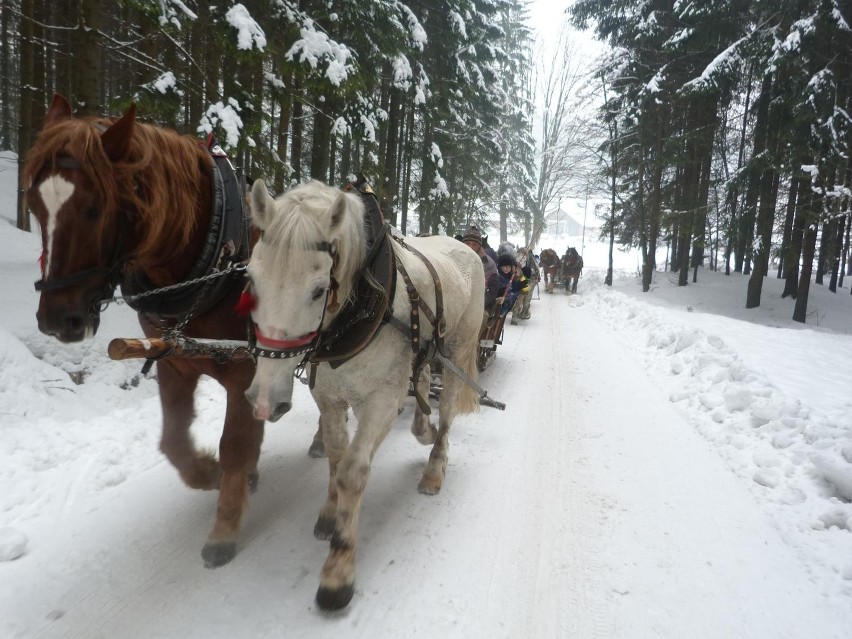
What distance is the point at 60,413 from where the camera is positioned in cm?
345

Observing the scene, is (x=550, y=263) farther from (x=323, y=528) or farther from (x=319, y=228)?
(x=319, y=228)

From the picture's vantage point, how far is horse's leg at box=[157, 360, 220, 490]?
97.0 inches

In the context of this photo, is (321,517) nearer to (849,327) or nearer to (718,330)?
(718,330)

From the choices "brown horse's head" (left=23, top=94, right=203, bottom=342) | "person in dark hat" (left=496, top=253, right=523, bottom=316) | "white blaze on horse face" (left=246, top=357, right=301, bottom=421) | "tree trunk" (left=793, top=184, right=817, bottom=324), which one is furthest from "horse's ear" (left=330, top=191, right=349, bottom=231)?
"tree trunk" (left=793, top=184, right=817, bottom=324)

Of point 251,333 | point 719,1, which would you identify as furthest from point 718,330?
point 719,1

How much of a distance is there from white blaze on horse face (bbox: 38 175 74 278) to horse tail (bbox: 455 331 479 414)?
103 inches

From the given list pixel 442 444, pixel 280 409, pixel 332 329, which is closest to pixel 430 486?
A: pixel 442 444

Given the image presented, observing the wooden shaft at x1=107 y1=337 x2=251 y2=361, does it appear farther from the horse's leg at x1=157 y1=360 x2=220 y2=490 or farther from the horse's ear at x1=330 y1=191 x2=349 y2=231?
the horse's ear at x1=330 y1=191 x2=349 y2=231

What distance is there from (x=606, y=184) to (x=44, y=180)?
79.0 ft

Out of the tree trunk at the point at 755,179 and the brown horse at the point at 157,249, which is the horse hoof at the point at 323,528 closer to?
the brown horse at the point at 157,249

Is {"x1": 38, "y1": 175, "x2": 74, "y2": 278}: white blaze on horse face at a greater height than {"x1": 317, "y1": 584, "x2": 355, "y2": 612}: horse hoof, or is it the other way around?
{"x1": 38, "y1": 175, "x2": 74, "y2": 278}: white blaze on horse face

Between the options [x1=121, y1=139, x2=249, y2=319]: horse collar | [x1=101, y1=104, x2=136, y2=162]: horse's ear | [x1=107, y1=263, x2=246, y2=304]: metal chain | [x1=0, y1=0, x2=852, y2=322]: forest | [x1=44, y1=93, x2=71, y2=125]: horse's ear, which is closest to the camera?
[x1=101, y1=104, x2=136, y2=162]: horse's ear

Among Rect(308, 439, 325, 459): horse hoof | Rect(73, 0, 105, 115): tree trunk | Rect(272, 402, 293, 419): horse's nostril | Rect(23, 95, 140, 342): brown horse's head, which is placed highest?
Rect(73, 0, 105, 115): tree trunk

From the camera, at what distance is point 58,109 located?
6.26 feet
